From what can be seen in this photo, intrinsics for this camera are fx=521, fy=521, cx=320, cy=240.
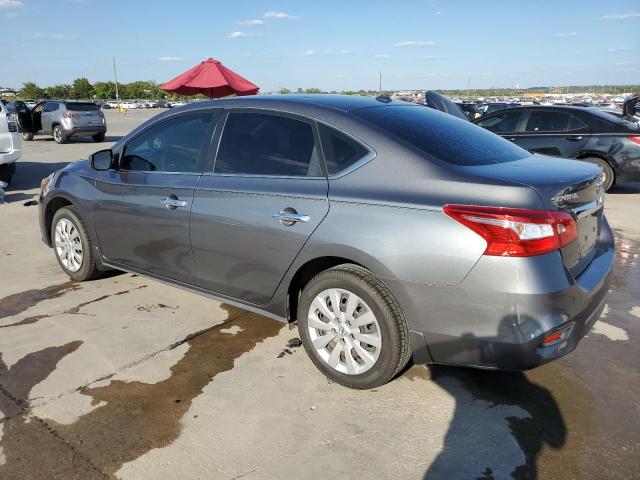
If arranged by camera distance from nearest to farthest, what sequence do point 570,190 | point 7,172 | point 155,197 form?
point 570,190 < point 155,197 < point 7,172

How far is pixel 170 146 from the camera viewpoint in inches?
155

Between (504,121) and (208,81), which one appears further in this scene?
(208,81)

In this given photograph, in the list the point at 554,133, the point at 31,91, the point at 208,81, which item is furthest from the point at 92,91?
the point at 554,133

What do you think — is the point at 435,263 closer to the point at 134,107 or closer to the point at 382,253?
the point at 382,253

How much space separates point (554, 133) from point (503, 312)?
Result: 25.5 feet

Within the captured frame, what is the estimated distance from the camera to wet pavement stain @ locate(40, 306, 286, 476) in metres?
2.53

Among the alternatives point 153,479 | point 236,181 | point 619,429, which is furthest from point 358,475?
point 236,181

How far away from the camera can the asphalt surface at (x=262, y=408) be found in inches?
95.0

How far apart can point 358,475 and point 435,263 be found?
1.04 metres

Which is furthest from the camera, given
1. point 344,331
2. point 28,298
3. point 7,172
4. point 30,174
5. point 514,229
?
point 30,174

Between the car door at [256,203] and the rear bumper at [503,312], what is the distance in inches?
32.7

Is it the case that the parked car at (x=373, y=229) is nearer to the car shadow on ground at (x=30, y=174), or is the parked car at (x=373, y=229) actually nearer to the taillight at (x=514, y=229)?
the taillight at (x=514, y=229)

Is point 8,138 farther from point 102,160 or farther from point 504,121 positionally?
point 504,121

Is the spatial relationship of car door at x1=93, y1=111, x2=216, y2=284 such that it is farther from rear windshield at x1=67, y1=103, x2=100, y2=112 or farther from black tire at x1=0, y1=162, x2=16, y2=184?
rear windshield at x1=67, y1=103, x2=100, y2=112
